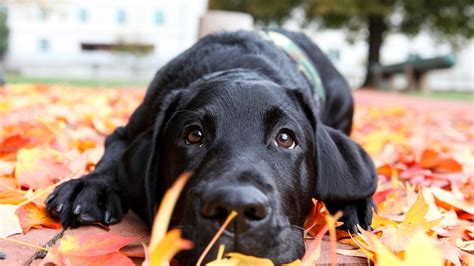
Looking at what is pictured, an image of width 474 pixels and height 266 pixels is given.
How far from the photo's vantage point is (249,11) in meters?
33.2

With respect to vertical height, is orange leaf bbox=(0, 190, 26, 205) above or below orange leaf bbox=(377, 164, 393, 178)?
above

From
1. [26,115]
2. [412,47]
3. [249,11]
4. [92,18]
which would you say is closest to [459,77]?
[412,47]

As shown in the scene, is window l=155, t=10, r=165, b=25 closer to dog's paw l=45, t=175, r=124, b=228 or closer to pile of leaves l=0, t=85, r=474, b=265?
pile of leaves l=0, t=85, r=474, b=265

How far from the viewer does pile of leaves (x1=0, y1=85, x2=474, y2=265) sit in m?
1.46

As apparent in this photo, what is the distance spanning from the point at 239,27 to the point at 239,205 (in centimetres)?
1034

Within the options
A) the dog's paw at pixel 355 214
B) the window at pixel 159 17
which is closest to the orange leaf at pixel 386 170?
the dog's paw at pixel 355 214

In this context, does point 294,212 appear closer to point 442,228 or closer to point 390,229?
point 390,229

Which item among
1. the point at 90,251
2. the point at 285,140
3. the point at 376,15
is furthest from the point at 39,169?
the point at 376,15

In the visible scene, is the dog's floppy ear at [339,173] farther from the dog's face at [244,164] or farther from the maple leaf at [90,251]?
the maple leaf at [90,251]

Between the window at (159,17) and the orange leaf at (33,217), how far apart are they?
220ft

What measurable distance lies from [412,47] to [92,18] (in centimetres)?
3844

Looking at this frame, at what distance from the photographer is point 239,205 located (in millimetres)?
1591

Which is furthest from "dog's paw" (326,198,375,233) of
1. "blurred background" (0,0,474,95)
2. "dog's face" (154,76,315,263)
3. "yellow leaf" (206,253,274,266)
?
"blurred background" (0,0,474,95)

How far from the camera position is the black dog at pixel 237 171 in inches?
67.8
